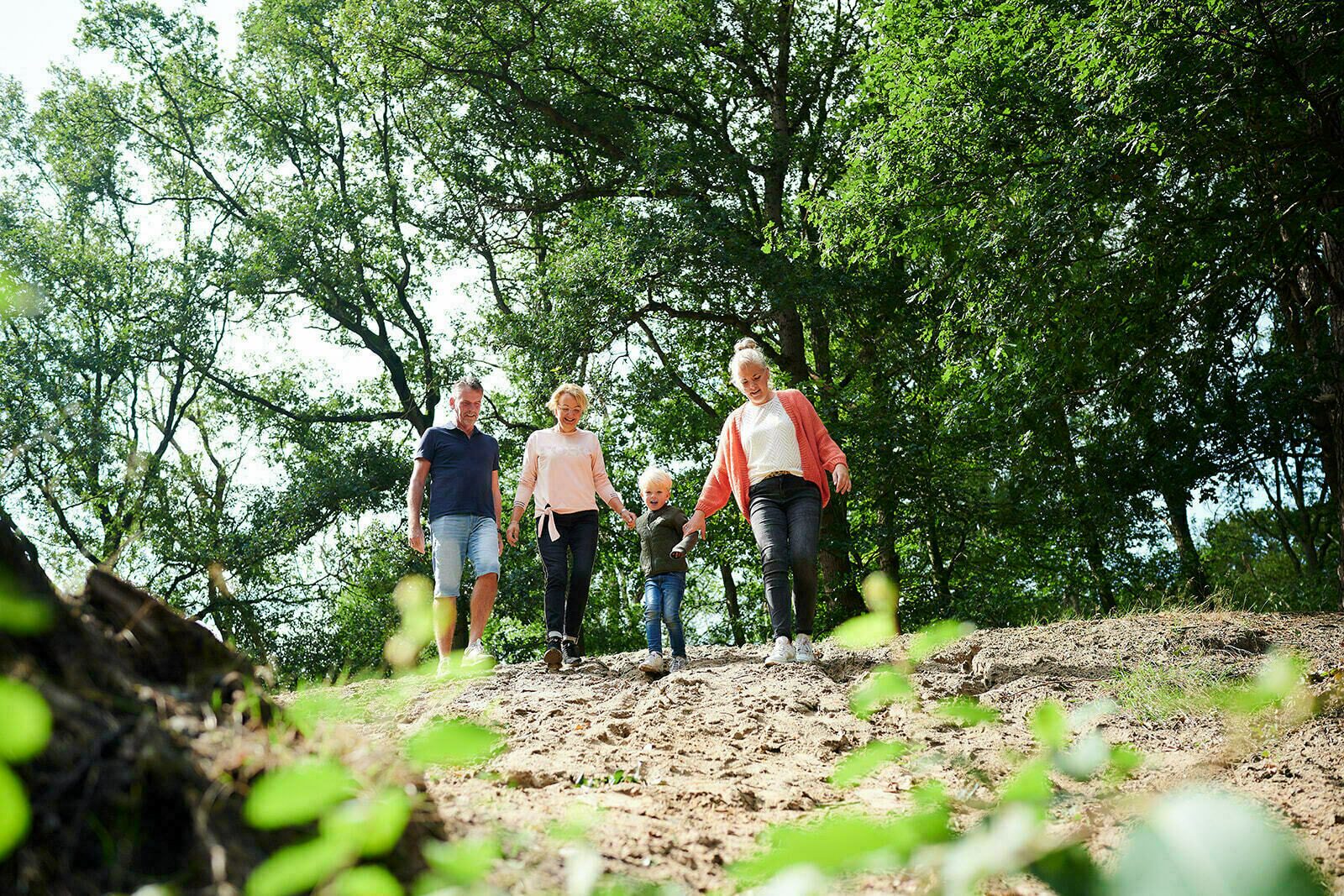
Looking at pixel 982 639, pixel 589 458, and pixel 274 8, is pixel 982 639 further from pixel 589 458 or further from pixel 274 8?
pixel 274 8

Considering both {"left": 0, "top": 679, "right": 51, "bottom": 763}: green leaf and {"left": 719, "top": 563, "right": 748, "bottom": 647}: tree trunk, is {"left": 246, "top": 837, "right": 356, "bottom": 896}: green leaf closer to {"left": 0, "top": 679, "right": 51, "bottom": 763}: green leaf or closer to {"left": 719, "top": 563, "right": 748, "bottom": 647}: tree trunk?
{"left": 0, "top": 679, "right": 51, "bottom": 763}: green leaf

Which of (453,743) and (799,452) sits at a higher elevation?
(799,452)

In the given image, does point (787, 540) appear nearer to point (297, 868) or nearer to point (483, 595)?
point (483, 595)

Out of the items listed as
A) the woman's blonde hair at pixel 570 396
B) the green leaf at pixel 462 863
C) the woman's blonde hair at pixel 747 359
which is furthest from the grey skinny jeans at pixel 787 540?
the green leaf at pixel 462 863

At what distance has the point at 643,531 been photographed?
24.5 ft

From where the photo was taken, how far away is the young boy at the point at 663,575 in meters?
7.32

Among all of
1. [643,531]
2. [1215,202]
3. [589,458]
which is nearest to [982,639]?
[643,531]

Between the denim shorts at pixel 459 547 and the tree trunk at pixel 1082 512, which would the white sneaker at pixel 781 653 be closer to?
the denim shorts at pixel 459 547

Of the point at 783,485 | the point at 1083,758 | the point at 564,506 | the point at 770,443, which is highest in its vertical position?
the point at 770,443

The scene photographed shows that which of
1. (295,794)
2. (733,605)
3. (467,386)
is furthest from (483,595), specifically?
(733,605)

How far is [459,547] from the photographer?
7.07m

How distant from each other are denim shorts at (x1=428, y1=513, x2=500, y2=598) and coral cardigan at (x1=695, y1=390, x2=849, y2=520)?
5.15 ft

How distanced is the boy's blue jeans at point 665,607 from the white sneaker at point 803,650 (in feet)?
3.33

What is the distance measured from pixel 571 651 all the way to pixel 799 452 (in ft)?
8.62
